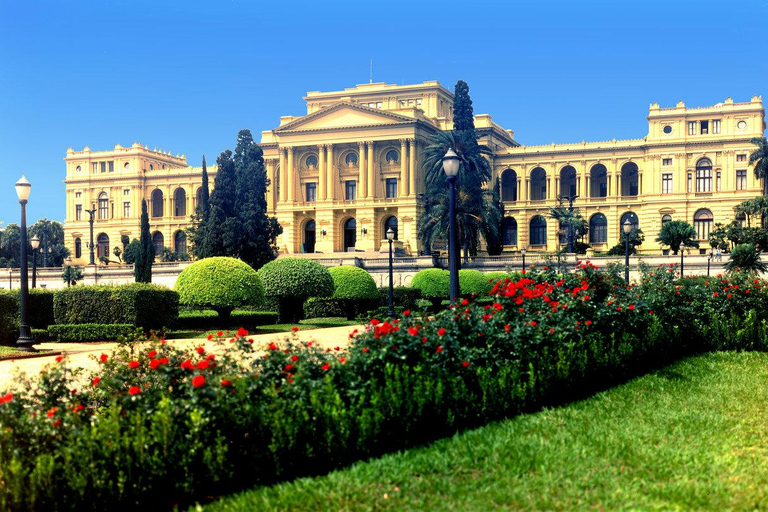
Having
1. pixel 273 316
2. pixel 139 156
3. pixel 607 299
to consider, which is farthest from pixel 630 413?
pixel 139 156

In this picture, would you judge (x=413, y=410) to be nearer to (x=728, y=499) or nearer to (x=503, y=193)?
(x=728, y=499)

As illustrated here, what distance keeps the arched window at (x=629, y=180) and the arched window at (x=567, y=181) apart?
191 inches

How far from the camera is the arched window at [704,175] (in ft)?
242

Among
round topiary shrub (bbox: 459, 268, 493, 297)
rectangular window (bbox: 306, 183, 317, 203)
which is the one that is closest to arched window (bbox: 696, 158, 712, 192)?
round topiary shrub (bbox: 459, 268, 493, 297)

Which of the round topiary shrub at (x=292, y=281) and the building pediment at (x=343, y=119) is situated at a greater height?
A: the building pediment at (x=343, y=119)

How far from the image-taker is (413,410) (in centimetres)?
938

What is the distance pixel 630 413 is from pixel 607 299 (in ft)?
11.0

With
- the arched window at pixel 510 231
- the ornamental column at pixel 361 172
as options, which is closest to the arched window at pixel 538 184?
the arched window at pixel 510 231

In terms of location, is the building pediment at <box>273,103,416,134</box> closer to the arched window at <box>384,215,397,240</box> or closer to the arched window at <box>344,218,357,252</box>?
the arched window at <box>384,215,397,240</box>

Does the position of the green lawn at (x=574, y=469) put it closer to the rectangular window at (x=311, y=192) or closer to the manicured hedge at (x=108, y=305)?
the manicured hedge at (x=108, y=305)

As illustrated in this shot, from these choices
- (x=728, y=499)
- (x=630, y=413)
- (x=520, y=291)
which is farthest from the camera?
(x=520, y=291)

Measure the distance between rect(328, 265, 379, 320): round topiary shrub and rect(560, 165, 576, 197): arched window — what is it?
46370mm

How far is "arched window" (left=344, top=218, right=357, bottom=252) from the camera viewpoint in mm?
79312

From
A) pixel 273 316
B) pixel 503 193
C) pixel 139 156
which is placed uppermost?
pixel 139 156
